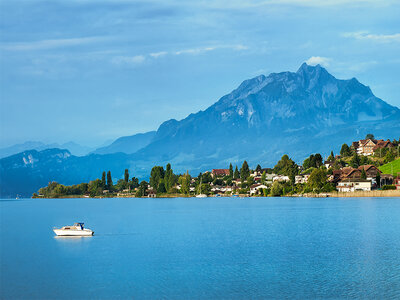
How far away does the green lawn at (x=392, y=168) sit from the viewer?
17000 centimetres

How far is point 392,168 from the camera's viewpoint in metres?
172

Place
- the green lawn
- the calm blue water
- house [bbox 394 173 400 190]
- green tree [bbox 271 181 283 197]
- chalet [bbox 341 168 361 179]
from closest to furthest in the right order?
the calm blue water
house [bbox 394 173 400 190]
the green lawn
chalet [bbox 341 168 361 179]
green tree [bbox 271 181 283 197]

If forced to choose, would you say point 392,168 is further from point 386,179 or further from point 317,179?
point 317,179

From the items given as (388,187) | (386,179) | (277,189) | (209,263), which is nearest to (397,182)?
(388,187)

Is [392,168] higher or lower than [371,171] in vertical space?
higher

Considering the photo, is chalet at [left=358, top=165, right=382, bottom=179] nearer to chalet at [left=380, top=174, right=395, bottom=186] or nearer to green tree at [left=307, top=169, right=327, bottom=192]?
chalet at [left=380, top=174, right=395, bottom=186]

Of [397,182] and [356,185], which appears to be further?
[356,185]

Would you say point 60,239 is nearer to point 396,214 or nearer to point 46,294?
point 46,294

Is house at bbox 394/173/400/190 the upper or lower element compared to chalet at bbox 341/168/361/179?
lower

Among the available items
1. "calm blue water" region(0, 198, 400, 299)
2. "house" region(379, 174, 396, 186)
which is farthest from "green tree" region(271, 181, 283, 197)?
"calm blue water" region(0, 198, 400, 299)

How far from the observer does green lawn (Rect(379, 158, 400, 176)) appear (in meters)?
170

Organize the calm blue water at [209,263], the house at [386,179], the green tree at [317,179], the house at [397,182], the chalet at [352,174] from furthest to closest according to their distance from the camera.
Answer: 1. the chalet at [352,174]
2. the green tree at [317,179]
3. the house at [386,179]
4. the house at [397,182]
5. the calm blue water at [209,263]

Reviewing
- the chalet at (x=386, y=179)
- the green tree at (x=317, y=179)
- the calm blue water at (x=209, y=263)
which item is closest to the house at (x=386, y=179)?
the chalet at (x=386, y=179)

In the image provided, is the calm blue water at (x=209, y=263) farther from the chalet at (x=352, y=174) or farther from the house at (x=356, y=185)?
the chalet at (x=352, y=174)
